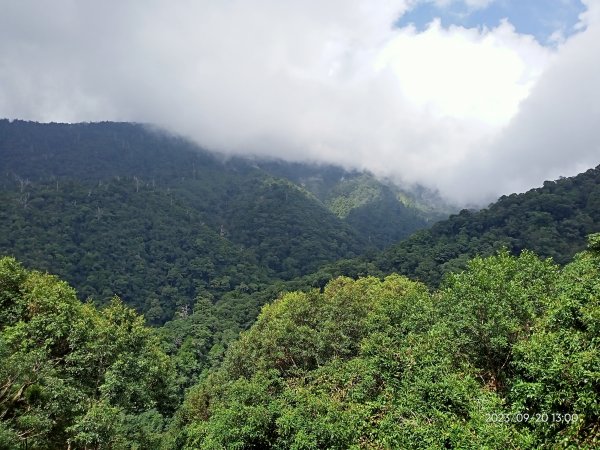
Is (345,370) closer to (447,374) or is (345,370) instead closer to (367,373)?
Answer: (367,373)

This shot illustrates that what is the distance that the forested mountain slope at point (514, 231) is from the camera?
8175cm

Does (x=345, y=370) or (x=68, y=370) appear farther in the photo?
(x=345, y=370)

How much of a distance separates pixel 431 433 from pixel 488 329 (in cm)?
721

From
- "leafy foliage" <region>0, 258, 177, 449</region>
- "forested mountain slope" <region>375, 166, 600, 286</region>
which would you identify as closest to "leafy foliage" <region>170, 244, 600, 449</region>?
"leafy foliage" <region>0, 258, 177, 449</region>

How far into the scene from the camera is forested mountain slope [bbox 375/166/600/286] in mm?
81750

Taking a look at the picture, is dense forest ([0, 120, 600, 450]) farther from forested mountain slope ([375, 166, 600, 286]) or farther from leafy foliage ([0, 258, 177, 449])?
forested mountain slope ([375, 166, 600, 286])

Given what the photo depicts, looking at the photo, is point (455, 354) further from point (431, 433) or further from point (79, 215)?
point (79, 215)

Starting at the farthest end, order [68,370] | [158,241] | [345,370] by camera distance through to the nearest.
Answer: [158,241] → [345,370] → [68,370]

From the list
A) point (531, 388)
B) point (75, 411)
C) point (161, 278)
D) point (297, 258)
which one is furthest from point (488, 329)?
point (297, 258)

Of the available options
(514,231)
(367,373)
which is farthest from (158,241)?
(367,373)

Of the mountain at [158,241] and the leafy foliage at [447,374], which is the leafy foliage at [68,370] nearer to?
the leafy foliage at [447,374]

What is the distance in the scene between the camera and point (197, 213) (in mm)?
182625

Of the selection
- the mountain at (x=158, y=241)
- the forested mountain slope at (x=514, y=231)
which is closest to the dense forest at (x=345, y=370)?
the forested mountain slope at (x=514, y=231)

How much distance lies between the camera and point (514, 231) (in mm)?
91250
